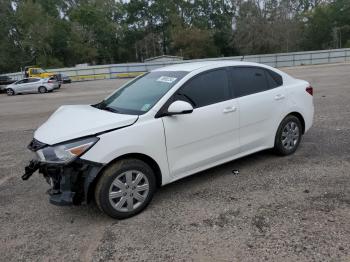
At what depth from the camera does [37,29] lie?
6312 centimetres

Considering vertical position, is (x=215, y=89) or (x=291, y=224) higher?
(x=215, y=89)

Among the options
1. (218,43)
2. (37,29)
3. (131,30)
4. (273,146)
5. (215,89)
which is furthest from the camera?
(131,30)

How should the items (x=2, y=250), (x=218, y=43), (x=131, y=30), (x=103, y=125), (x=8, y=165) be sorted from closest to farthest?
(x=2, y=250), (x=103, y=125), (x=8, y=165), (x=218, y=43), (x=131, y=30)

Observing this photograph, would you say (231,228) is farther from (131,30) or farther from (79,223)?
(131,30)

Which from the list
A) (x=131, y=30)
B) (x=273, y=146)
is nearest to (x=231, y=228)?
(x=273, y=146)

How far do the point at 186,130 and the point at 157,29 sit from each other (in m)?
86.2

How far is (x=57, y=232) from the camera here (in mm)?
3730

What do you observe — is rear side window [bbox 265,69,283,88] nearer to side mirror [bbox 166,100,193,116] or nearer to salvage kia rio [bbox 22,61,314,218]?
salvage kia rio [bbox 22,61,314,218]

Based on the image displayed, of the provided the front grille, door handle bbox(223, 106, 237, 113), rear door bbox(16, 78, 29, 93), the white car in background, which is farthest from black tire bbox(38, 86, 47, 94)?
door handle bbox(223, 106, 237, 113)

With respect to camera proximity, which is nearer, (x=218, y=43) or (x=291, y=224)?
(x=291, y=224)

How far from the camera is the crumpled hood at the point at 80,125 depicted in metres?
3.65

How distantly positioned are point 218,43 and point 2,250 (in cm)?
7623

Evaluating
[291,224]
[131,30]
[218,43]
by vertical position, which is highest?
[131,30]

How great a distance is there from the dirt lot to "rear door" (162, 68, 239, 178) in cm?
44
